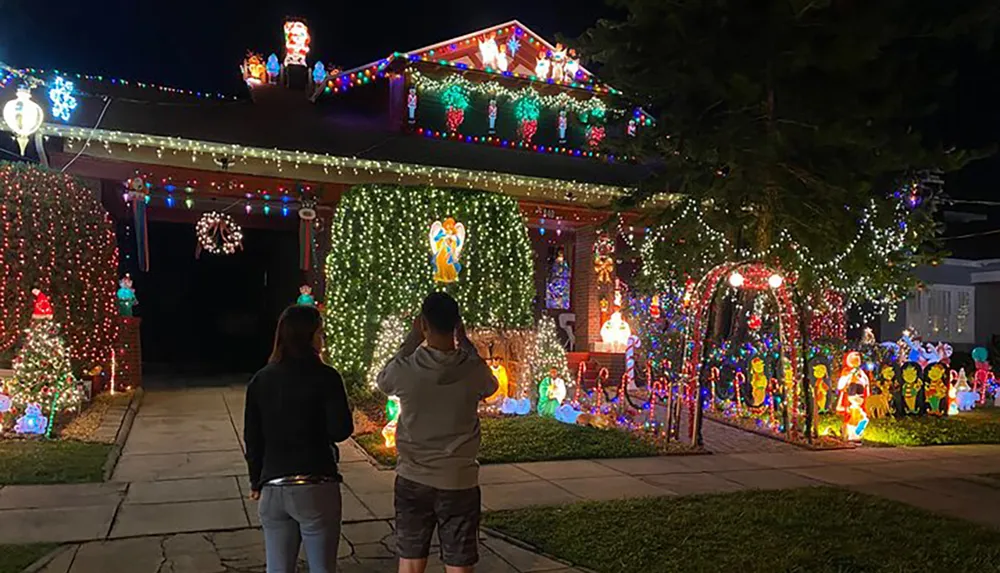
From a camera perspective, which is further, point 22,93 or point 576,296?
point 576,296

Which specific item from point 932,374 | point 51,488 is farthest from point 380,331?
Result: point 932,374

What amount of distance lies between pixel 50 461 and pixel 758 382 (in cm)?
932

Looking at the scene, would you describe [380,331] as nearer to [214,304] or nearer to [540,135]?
[540,135]

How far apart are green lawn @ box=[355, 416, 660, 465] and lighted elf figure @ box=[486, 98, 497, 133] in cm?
701

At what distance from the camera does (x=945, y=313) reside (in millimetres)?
21641

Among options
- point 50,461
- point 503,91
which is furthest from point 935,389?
point 50,461

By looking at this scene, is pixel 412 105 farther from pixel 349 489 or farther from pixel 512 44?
pixel 349 489

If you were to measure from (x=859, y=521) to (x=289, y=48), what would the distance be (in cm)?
1267

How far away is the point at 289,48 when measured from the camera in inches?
567

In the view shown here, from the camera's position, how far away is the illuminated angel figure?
11875 millimetres

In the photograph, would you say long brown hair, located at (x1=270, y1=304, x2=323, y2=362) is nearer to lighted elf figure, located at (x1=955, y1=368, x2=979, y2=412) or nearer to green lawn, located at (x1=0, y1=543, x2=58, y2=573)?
green lawn, located at (x1=0, y1=543, x2=58, y2=573)

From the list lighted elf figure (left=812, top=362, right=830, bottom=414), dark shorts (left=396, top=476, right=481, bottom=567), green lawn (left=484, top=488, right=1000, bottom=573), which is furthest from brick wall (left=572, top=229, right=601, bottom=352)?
dark shorts (left=396, top=476, right=481, bottom=567)

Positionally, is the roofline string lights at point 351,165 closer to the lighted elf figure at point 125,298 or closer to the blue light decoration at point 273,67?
the lighted elf figure at point 125,298

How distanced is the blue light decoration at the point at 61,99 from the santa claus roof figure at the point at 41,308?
291cm
